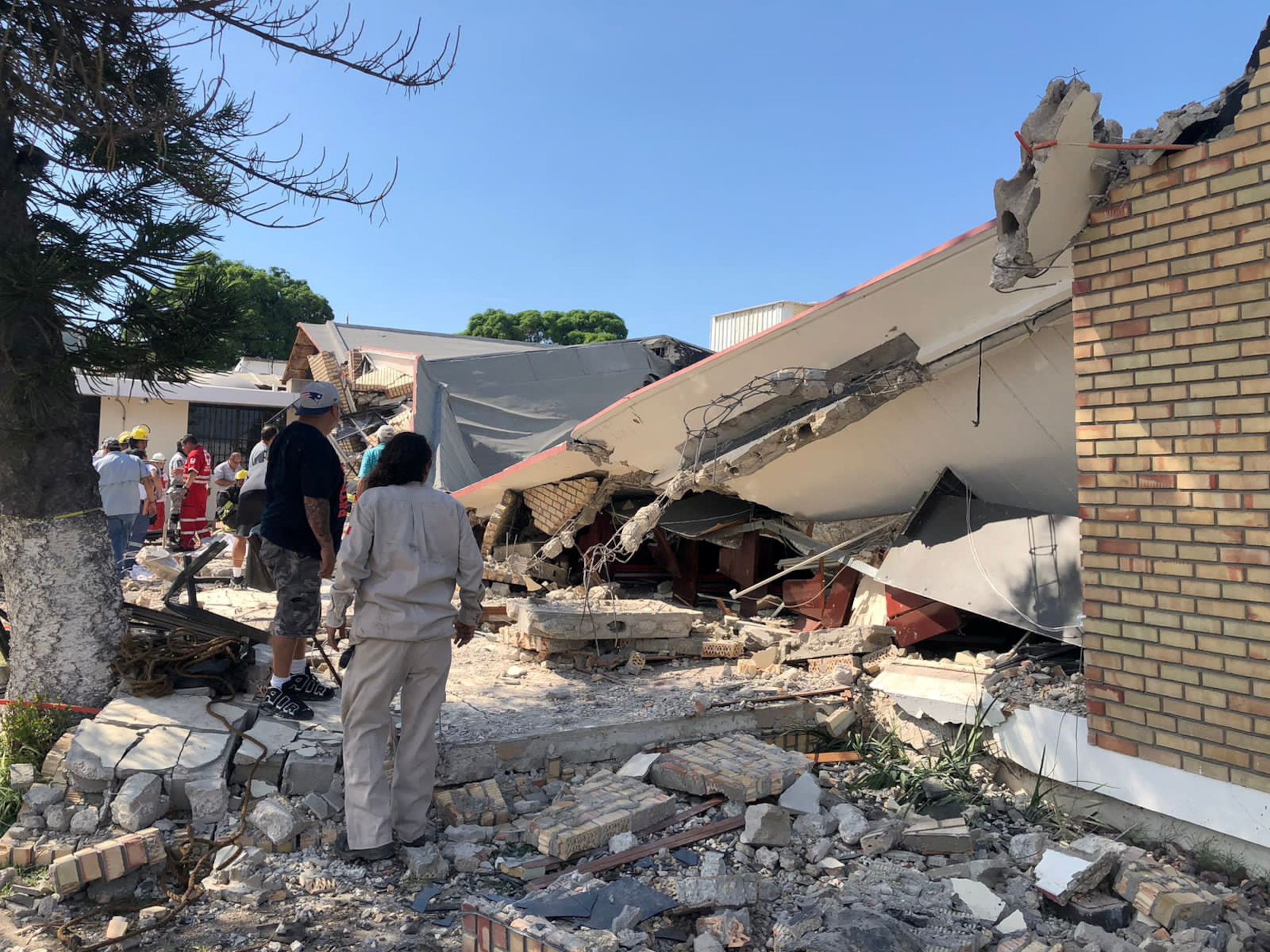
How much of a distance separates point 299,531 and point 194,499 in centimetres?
743

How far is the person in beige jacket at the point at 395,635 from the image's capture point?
3494 mm

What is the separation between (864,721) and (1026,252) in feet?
9.47

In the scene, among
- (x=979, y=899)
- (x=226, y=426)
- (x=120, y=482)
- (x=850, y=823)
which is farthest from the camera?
(x=226, y=426)

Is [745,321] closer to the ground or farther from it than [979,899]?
farther from it

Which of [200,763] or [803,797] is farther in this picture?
[803,797]

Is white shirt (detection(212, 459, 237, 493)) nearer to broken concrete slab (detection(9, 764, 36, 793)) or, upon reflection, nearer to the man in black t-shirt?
the man in black t-shirt

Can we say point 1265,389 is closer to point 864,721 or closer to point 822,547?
point 864,721

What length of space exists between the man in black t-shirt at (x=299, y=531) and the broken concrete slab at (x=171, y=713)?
7.1 inches

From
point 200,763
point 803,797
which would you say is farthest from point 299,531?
point 803,797

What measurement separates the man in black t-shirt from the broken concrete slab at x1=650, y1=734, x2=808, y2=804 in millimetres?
1860

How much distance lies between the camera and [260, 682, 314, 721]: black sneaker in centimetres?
426

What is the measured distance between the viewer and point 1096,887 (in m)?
3.33

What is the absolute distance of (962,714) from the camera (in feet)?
14.8

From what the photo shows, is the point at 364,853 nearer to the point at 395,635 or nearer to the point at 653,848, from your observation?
the point at 395,635
